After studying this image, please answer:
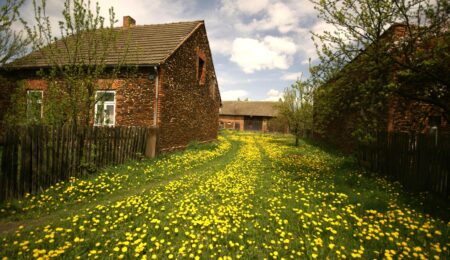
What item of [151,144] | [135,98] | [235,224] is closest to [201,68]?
[135,98]

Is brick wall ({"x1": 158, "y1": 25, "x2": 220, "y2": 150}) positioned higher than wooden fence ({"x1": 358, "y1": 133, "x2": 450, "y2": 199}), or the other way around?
brick wall ({"x1": 158, "y1": 25, "x2": 220, "y2": 150})

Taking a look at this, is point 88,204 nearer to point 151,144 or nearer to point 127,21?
point 151,144

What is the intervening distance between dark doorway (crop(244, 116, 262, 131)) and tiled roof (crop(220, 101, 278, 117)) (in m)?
1.13

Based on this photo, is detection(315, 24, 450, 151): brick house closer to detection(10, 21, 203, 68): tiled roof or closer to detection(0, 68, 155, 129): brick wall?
detection(0, 68, 155, 129): brick wall

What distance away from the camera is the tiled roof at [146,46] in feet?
37.3

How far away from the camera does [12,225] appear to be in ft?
14.8

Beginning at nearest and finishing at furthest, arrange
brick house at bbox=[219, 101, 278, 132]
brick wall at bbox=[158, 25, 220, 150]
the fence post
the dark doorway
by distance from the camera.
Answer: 1. the fence post
2. brick wall at bbox=[158, 25, 220, 150]
3. brick house at bbox=[219, 101, 278, 132]
4. the dark doorway

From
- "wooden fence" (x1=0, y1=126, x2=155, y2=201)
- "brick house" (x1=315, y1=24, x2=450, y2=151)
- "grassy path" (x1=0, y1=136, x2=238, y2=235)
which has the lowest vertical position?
"grassy path" (x1=0, y1=136, x2=238, y2=235)

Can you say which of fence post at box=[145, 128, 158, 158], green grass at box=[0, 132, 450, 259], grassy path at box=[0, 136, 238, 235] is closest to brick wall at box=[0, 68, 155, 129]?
fence post at box=[145, 128, 158, 158]

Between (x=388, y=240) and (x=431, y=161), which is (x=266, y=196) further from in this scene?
(x=431, y=161)

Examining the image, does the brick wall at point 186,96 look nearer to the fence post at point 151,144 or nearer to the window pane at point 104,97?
the fence post at point 151,144

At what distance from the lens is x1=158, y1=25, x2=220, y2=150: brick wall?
1155 centimetres

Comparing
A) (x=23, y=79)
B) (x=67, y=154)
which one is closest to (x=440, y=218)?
(x=67, y=154)

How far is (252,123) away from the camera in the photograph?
1900 inches
